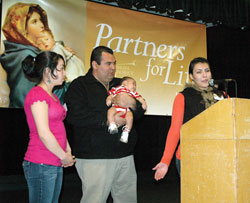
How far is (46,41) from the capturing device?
14.2ft

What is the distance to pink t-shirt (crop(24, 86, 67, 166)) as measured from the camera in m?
1.76

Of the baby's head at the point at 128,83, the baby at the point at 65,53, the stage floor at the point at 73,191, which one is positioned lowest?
the stage floor at the point at 73,191

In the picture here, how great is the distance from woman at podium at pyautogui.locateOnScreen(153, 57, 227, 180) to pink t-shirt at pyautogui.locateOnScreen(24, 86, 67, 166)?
0.69m

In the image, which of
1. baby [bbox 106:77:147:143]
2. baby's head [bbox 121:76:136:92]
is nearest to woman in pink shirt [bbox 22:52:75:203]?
baby [bbox 106:77:147:143]

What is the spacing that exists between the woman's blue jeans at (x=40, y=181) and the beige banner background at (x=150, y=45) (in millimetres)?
2942

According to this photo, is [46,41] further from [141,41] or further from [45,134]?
[45,134]

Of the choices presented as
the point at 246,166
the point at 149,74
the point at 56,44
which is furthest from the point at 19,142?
the point at 246,166

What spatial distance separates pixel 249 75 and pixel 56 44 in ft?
11.9

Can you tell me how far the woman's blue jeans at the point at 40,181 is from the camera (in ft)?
5.56

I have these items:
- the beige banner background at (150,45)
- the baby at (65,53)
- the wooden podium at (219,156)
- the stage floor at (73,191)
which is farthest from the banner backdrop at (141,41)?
the wooden podium at (219,156)

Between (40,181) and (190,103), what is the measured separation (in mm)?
1120

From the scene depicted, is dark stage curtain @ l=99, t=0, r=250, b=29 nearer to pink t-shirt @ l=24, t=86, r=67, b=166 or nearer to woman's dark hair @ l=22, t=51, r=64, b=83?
woman's dark hair @ l=22, t=51, r=64, b=83

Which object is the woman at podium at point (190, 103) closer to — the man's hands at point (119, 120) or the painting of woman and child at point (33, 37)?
the man's hands at point (119, 120)

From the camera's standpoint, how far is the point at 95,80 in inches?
90.4
